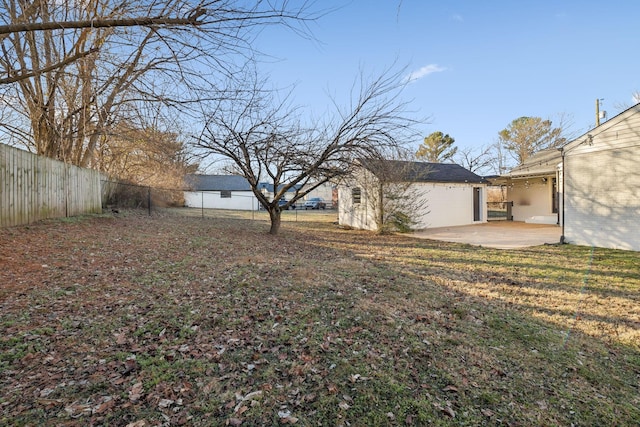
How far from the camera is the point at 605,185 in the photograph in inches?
318

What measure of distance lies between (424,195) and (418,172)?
1236 mm

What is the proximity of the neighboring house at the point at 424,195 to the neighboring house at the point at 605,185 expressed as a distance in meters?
4.92

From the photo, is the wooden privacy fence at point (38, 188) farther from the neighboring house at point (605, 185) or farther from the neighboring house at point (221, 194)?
the neighboring house at point (221, 194)

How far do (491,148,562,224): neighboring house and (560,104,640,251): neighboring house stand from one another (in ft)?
16.2

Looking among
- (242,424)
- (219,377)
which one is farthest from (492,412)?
(219,377)

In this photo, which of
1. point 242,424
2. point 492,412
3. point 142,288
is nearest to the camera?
point 242,424

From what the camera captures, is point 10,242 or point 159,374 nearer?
point 159,374

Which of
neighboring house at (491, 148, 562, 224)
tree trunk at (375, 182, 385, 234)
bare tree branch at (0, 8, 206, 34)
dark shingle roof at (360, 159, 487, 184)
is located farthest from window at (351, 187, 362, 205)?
bare tree branch at (0, 8, 206, 34)

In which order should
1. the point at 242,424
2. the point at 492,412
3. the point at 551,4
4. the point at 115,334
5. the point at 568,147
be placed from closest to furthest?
the point at 242,424 < the point at 492,412 < the point at 115,334 < the point at 551,4 < the point at 568,147

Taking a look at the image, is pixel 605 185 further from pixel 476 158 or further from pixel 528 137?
pixel 476 158

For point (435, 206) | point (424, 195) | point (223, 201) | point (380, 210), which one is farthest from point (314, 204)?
point (380, 210)

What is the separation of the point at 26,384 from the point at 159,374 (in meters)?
0.87

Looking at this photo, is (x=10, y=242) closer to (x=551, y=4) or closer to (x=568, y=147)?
(x=551, y=4)

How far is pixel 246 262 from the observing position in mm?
6012
